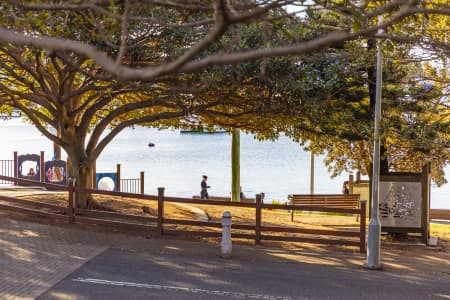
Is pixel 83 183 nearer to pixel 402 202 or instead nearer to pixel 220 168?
pixel 402 202

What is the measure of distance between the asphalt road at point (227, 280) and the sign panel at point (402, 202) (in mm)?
4117

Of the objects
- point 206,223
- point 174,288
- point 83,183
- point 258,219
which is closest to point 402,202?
point 258,219

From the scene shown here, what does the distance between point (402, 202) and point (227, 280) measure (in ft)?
23.2

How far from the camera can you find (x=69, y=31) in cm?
1366

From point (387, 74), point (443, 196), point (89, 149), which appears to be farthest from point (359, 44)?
point (443, 196)

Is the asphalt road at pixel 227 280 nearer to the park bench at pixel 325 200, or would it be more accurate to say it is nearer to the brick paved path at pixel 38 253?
the brick paved path at pixel 38 253

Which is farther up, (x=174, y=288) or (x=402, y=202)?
(x=402, y=202)

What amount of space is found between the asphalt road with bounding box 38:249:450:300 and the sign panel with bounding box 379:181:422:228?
412cm

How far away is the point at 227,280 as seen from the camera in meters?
11.6

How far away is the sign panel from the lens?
1681 centimetres

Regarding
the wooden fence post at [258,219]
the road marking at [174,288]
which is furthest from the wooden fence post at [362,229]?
the road marking at [174,288]

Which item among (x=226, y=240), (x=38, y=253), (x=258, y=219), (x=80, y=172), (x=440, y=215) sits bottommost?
(x=440, y=215)

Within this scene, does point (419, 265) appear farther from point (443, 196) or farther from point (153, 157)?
point (153, 157)

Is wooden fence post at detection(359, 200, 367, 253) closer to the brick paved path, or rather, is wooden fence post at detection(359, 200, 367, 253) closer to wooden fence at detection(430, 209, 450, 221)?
the brick paved path
